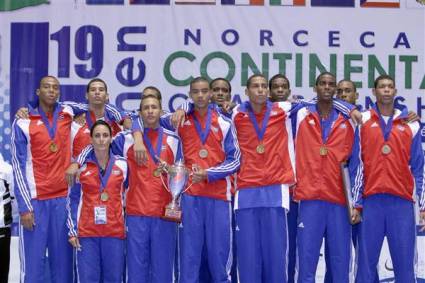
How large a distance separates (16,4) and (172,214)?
325 centimetres

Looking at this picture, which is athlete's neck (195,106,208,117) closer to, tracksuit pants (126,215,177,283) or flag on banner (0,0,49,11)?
tracksuit pants (126,215,177,283)

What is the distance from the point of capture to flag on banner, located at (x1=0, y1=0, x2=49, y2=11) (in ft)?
24.2

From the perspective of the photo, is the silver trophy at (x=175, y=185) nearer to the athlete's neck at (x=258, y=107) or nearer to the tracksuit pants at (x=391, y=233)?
the athlete's neck at (x=258, y=107)

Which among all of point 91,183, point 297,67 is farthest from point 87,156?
point 297,67

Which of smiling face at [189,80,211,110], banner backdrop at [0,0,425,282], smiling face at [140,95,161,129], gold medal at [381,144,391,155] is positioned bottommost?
gold medal at [381,144,391,155]

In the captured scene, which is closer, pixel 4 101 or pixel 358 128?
pixel 358 128

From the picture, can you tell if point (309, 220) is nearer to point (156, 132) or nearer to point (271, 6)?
point (156, 132)

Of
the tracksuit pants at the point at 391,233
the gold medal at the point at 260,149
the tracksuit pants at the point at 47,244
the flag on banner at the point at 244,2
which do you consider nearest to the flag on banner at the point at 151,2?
the flag on banner at the point at 244,2

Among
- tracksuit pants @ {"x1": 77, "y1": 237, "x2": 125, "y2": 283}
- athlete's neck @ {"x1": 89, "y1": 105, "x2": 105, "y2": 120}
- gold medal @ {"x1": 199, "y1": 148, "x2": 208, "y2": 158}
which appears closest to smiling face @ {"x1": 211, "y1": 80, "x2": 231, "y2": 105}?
gold medal @ {"x1": 199, "y1": 148, "x2": 208, "y2": 158}

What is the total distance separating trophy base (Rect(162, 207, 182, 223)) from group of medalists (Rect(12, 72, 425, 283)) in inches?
2.8

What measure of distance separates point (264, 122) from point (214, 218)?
0.86 metres

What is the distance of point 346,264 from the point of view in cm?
566

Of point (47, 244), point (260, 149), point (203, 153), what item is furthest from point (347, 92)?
point (47, 244)

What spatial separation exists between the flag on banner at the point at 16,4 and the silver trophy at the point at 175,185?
110 inches
